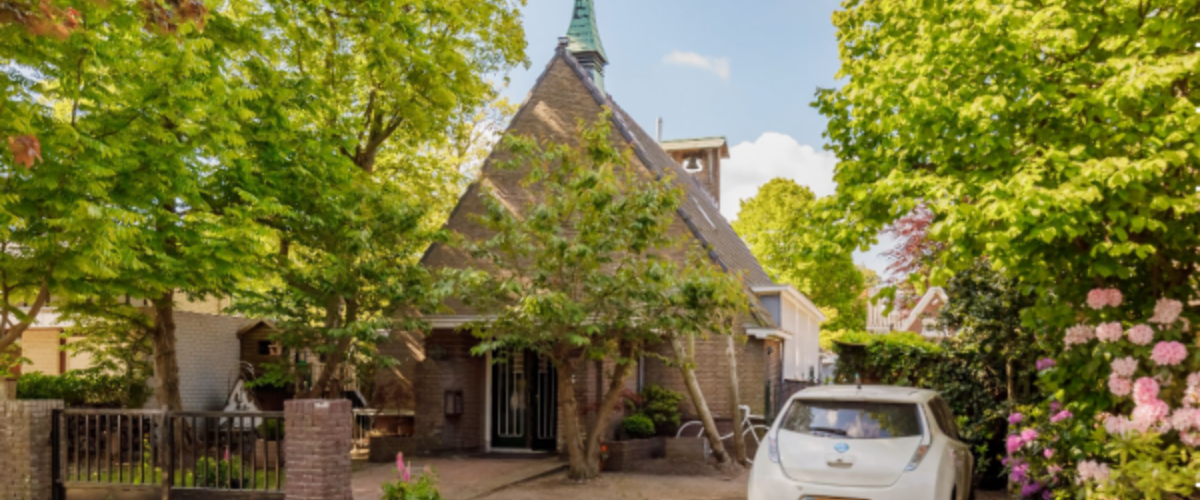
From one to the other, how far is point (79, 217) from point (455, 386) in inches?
384

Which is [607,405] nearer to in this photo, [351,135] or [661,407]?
[661,407]

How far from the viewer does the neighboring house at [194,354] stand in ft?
78.8

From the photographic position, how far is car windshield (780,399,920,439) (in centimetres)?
989

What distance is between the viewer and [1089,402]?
10.1 m

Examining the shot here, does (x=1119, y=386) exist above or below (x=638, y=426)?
above

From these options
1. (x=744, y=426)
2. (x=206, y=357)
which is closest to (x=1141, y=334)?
(x=744, y=426)

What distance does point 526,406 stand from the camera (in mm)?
19422

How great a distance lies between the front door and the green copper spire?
9670mm

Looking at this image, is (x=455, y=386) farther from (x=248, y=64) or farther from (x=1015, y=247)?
(x=1015, y=247)

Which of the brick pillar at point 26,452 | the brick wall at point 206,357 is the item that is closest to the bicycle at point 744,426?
the brick pillar at point 26,452

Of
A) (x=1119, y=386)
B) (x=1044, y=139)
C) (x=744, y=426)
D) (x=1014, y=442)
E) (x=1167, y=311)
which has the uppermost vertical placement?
(x=1044, y=139)

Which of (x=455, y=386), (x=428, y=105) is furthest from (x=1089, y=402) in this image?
(x=428, y=105)

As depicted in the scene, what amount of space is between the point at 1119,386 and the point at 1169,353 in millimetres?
563

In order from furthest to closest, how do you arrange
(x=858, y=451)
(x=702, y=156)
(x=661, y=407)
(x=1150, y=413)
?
1. (x=702, y=156)
2. (x=661, y=407)
3. (x=858, y=451)
4. (x=1150, y=413)
